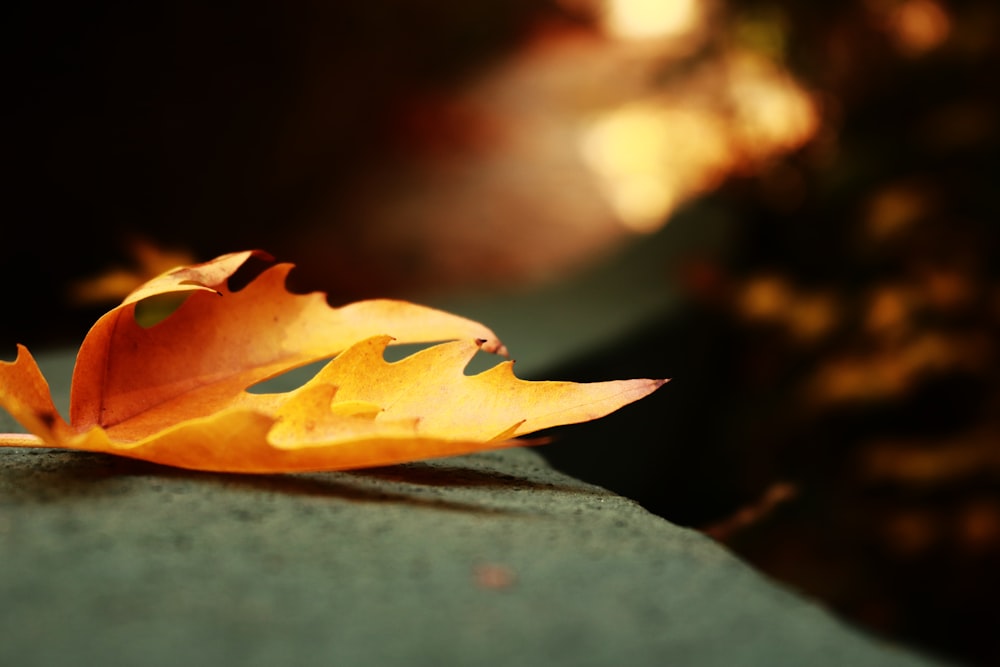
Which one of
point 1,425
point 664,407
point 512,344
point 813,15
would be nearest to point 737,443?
point 664,407

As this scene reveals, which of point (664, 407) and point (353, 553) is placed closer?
point (353, 553)

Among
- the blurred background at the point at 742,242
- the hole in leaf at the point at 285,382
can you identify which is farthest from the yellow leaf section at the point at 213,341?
the blurred background at the point at 742,242

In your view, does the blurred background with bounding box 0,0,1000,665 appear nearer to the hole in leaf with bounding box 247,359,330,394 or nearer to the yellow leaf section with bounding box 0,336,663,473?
the hole in leaf with bounding box 247,359,330,394

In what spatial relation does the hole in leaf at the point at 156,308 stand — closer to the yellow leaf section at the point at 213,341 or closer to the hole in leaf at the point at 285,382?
the yellow leaf section at the point at 213,341

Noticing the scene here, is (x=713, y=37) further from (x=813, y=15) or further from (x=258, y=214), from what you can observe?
(x=258, y=214)

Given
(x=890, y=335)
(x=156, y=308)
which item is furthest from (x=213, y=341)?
(x=890, y=335)

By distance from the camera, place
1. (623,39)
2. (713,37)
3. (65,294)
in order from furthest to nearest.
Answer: (623,39) < (713,37) < (65,294)

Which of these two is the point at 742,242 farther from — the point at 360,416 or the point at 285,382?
the point at 360,416
